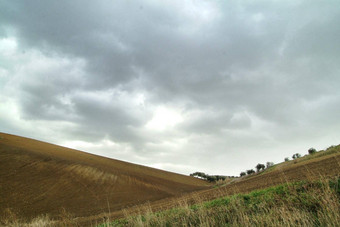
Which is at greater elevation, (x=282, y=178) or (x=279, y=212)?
(x=279, y=212)

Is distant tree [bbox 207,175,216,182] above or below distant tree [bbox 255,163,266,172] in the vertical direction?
below

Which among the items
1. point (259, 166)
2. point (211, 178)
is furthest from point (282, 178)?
point (211, 178)

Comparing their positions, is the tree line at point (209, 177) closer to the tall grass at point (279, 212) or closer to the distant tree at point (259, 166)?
the distant tree at point (259, 166)

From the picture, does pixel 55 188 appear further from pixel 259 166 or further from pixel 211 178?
pixel 211 178

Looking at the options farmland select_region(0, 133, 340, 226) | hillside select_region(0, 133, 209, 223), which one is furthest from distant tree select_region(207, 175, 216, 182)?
farmland select_region(0, 133, 340, 226)

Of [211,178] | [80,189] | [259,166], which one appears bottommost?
[211,178]

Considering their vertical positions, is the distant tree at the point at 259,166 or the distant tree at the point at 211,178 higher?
the distant tree at the point at 259,166

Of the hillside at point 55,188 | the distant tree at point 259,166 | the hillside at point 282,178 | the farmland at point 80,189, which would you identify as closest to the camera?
the hillside at point 282,178

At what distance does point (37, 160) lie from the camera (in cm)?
3484

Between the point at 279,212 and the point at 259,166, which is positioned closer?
the point at 279,212

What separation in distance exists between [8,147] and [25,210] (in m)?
21.9

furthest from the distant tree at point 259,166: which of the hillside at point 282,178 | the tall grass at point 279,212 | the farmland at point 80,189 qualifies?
the tall grass at point 279,212

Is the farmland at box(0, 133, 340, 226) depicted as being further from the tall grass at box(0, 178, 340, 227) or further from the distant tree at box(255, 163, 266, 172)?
the distant tree at box(255, 163, 266, 172)

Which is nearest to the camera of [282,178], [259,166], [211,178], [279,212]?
[279,212]
